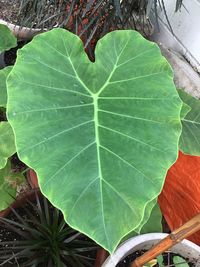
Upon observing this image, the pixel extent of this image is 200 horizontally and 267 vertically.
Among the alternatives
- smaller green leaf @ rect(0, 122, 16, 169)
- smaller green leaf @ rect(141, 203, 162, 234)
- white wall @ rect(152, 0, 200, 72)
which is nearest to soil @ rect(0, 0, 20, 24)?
white wall @ rect(152, 0, 200, 72)

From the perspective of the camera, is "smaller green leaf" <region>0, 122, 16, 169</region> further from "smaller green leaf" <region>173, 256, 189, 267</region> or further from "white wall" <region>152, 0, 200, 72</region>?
"white wall" <region>152, 0, 200, 72</region>

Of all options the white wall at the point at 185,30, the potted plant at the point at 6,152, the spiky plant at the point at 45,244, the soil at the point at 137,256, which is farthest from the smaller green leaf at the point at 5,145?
the white wall at the point at 185,30

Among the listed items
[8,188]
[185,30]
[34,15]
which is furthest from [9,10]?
[8,188]

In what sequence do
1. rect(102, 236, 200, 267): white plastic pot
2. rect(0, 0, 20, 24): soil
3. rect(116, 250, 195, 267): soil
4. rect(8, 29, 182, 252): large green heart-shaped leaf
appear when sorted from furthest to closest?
rect(0, 0, 20, 24): soil, rect(116, 250, 195, 267): soil, rect(102, 236, 200, 267): white plastic pot, rect(8, 29, 182, 252): large green heart-shaped leaf

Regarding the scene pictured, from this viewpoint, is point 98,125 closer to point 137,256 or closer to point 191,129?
point 191,129

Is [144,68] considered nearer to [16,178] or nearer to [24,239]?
[16,178]
